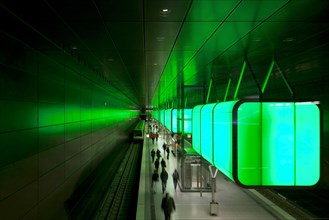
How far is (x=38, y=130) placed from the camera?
5133mm

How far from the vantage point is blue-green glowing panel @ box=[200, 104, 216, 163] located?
4.68 metres

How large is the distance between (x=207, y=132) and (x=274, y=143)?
197cm

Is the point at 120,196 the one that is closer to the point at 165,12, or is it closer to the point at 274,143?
the point at 274,143

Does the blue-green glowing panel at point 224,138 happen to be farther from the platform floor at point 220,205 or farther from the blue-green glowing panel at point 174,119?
the blue-green glowing panel at point 174,119

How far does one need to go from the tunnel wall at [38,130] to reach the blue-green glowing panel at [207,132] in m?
3.70

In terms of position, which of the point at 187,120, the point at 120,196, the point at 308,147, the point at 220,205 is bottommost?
the point at 120,196

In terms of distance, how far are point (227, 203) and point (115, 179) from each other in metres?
8.63

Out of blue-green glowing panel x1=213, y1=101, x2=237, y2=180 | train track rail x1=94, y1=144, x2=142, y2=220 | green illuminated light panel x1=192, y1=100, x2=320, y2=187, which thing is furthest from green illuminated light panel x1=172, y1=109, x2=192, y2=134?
green illuminated light panel x1=192, y1=100, x2=320, y2=187

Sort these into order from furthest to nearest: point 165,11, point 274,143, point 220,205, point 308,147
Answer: point 220,205 < point 274,143 < point 308,147 < point 165,11

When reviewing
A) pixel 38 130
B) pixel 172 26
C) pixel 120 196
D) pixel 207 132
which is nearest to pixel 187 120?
pixel 207 132

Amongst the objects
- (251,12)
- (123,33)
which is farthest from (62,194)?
(251,12)

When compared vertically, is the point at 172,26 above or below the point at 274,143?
above

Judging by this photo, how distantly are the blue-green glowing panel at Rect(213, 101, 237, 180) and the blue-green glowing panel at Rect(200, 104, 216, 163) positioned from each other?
0.30 m

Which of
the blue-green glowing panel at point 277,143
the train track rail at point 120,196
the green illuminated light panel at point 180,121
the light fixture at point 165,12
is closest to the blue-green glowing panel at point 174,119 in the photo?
the green illuminated light panel at point 180,121
